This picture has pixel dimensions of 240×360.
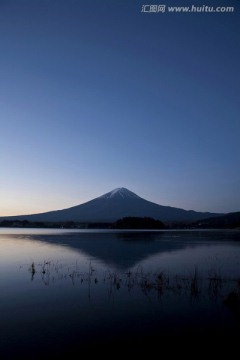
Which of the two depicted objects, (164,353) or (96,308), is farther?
(96,308)

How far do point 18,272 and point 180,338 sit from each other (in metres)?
11.7

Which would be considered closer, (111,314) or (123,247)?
(111,314)

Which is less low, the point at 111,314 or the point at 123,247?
the point at 111,314

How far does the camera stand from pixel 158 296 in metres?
10.5

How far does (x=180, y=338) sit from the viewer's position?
6789mm

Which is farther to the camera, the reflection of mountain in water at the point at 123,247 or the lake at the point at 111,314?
the reflection of mountain in water at the point at 123,247

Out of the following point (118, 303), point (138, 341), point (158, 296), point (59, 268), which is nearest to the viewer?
point (138, 341)

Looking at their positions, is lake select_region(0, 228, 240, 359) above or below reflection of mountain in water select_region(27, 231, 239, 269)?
above

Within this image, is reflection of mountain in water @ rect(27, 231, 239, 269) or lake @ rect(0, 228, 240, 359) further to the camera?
reflection of mountain in water @ rect(27, 231, 239, 269)

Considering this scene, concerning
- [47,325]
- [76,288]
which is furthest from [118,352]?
[76,288]

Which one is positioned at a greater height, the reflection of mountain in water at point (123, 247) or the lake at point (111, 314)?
the lake at point (111, 314)

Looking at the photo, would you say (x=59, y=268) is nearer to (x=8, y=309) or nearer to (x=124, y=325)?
(x=8, y=309)

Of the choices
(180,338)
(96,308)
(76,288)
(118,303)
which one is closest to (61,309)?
(96,308)

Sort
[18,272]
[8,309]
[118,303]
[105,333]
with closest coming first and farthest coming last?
[105,333] < [8,309] < [118,303] < [18,272]
